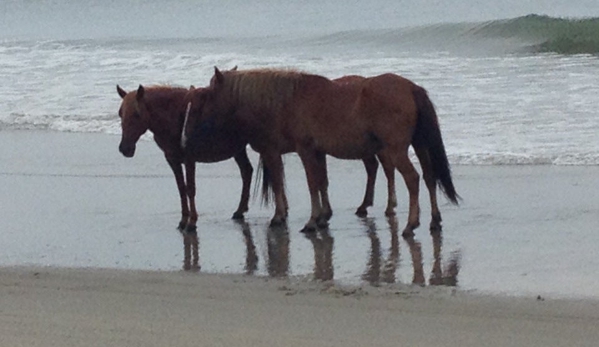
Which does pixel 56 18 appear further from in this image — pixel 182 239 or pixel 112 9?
pixel 182 239

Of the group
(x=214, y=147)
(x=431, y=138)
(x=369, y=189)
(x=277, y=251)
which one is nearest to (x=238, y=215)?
(x=214, y=147)

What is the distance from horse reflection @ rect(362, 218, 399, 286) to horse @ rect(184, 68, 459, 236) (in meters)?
0.24

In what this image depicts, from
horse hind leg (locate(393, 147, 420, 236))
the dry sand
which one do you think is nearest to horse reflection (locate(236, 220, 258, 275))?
→ the dry sand

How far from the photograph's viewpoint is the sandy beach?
216 inches

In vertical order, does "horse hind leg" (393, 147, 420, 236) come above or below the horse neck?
below

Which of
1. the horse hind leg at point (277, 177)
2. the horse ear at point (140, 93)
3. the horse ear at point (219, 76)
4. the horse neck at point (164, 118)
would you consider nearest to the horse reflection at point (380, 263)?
the horse hind leg at point (277, 177)

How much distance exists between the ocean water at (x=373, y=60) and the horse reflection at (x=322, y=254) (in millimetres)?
3253

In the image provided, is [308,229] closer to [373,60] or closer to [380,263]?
[380,263]

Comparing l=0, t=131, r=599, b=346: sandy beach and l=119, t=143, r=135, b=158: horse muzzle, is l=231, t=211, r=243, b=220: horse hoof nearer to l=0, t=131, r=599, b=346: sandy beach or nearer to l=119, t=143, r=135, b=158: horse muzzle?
l=0, t=131, r=599, b=346: sandy beach

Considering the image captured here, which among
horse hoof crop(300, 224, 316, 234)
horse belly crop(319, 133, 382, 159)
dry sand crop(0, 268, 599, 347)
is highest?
horse belly crop(319, 133, 382, 159)

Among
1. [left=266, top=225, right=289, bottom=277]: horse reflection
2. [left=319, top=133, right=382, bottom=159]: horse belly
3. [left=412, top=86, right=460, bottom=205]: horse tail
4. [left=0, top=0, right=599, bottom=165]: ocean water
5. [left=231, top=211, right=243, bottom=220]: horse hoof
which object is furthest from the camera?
[left=0, top=0, right=599, bottom=165]: ocean water

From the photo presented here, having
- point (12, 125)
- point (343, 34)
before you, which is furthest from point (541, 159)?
point (343, 34)

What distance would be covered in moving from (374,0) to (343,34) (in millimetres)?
24155

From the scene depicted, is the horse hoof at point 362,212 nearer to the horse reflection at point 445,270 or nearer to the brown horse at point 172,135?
the brown horse at point 172,135
